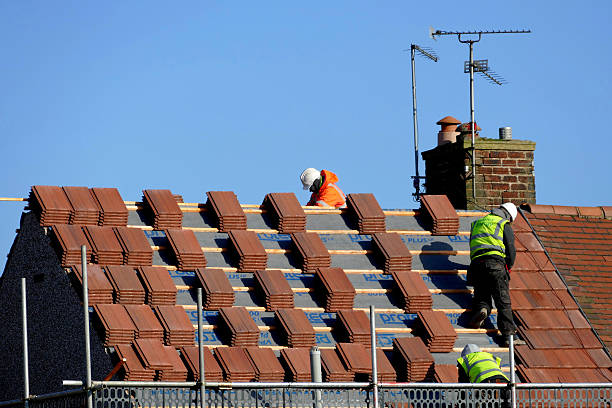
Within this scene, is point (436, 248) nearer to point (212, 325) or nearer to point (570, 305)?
point (570, 305)

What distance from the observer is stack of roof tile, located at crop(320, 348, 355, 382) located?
14.8 meters

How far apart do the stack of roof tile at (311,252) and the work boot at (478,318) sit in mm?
1993

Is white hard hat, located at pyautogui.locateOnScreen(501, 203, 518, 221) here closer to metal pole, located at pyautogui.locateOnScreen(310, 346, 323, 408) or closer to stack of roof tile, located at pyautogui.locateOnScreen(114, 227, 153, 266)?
metal pole, located at pyautogui.locateOnScreen(310, 346, 323, 408)

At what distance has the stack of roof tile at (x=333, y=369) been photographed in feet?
48.6

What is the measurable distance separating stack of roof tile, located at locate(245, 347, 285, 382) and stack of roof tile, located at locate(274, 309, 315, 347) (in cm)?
41

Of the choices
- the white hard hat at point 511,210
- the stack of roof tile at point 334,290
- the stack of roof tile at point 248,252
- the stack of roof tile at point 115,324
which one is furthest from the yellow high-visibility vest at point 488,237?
the stack of roof tile at point 115,324

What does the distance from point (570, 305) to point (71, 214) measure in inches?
262

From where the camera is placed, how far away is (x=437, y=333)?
51.8ft

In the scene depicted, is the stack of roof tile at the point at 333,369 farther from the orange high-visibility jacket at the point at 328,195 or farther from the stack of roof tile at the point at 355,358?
the orange high-visibility jacket at the point at 328,195

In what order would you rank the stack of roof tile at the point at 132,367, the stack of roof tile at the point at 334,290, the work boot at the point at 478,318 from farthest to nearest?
1. the work boot at the point at 478,318
2. the stack of roof tile at the point at 334,290
3. the stack of roof tile at the point at 132,367

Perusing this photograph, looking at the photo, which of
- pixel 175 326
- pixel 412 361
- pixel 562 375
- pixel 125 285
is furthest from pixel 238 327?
pixel 562 375

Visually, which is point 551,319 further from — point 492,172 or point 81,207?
point 81,207

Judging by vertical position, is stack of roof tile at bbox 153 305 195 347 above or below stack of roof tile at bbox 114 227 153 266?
below

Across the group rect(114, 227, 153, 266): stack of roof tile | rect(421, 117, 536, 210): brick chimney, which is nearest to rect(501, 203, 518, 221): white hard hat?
rect(421, 117, 536, 210): brick chimney
